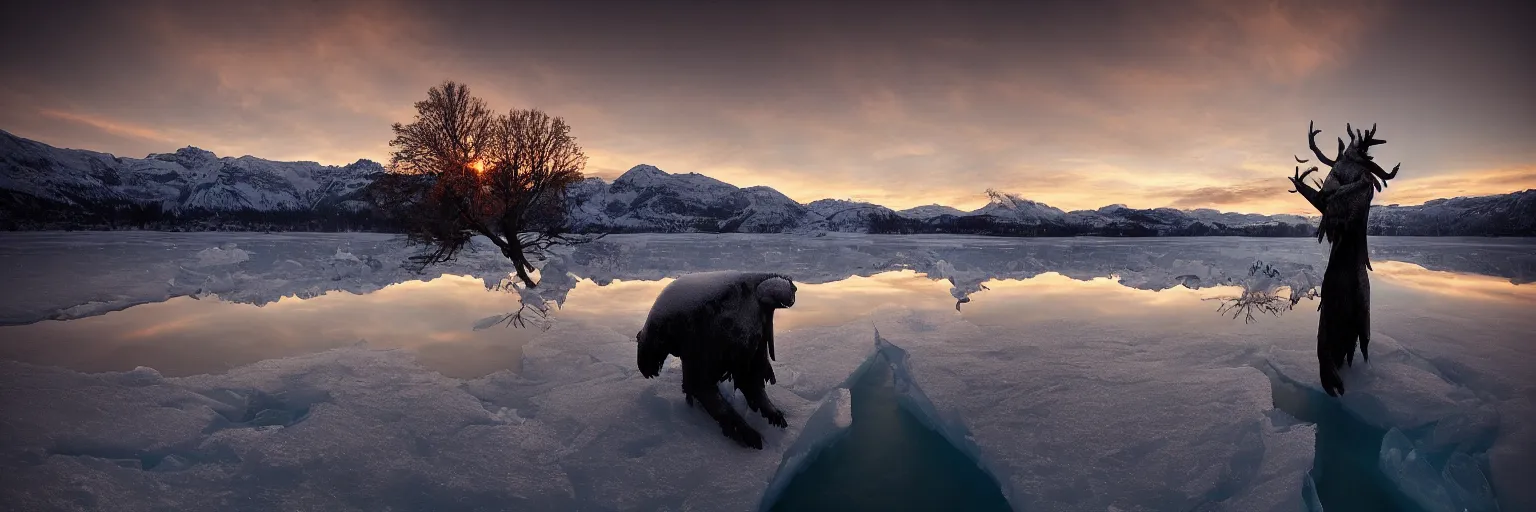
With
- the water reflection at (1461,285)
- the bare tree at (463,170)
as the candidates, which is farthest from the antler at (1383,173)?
the bare tree at (463,170)

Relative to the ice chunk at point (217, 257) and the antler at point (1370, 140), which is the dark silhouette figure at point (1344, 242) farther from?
the ice chunk at point (217, 257)

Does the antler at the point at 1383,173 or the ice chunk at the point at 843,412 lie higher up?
the antler at the point at 1383,173

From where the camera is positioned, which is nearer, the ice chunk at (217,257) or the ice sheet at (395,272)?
the ice sheet at (395,272)

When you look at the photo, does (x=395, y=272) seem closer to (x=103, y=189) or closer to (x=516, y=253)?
(x=516, y=253)

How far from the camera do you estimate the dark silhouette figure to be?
5500 millimetres

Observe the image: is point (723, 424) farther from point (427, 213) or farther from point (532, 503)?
point (427, 213)

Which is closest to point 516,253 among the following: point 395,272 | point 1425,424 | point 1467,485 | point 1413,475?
point 395,272

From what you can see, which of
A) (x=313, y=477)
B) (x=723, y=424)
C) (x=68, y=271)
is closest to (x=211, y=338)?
(x=313, y=477)

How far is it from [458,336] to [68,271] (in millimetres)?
16022

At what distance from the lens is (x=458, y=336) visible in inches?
322

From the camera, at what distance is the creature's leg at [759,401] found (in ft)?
16.4

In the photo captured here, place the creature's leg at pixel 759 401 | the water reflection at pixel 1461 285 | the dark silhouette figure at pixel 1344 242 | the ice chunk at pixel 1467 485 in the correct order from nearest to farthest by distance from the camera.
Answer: the ice chunk at pixel 1467 485 → the creature's leg at pixel 759 401 → the dark silhouette figure at pixel 1344 242 → the water reflection at pixel 1461 285

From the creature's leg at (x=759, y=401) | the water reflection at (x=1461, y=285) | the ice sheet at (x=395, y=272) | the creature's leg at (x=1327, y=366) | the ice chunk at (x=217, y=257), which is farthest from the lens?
the ice chunk at (x=217, y=257)

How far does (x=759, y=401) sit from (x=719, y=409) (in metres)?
0.53
